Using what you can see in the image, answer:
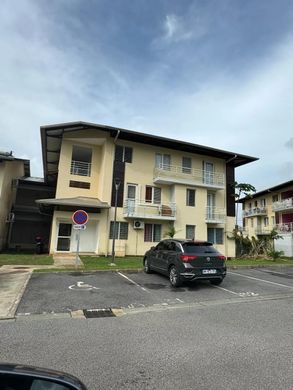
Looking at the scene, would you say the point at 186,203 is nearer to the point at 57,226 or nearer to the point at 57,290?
the point at 57,226

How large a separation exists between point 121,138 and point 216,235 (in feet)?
37.0

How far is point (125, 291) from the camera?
9523mm

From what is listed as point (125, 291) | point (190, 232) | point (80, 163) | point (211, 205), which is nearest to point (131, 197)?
point (80, 163)

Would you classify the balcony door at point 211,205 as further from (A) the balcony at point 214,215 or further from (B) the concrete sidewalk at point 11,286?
(B) the concrete sidewalk at point 11,286

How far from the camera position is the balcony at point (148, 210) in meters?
21.3

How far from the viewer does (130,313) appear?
23.7ft

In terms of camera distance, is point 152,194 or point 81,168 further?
point 152,194

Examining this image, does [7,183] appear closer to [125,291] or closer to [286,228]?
[125,291]

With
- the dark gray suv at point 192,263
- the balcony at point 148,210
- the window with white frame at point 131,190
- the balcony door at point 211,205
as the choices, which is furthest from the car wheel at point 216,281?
the balcony door at point 211,205

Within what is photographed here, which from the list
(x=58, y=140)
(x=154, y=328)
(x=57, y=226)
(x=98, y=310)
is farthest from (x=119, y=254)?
(x=154, y=328)

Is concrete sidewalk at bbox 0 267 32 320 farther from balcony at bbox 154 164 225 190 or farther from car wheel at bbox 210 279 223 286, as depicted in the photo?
balcony at bbox 154 164 225 190

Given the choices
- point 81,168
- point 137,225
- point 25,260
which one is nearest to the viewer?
point 25,260

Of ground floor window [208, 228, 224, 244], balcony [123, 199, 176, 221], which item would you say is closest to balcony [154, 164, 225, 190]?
balcony [123, 199, 176, 221]

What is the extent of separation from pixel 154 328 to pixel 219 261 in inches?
199
